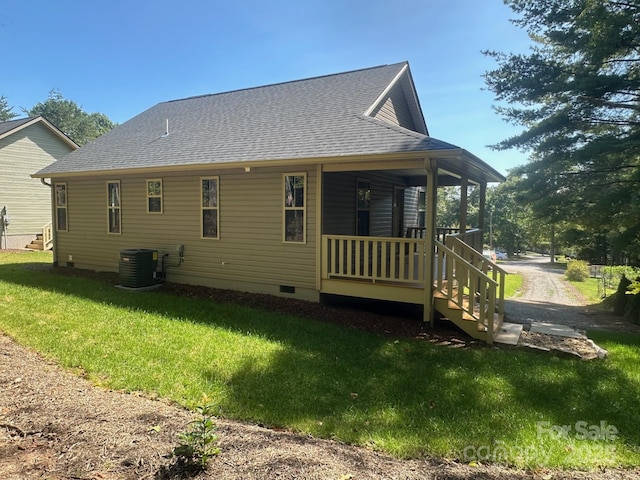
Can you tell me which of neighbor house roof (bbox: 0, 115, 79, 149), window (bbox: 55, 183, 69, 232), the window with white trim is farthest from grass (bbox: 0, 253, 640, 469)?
neighbor house roof (bbox: 0, 115, 79, 149)

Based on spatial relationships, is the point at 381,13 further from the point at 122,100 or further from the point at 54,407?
the point at 122,100

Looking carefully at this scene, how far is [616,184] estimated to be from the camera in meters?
11.9

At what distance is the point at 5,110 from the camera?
52.8 meters

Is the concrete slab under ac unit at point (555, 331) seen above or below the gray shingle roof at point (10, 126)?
below

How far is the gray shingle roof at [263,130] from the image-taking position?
25.5 feet

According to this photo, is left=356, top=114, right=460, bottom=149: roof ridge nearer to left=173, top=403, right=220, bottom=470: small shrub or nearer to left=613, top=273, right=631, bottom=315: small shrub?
left=173, top=403, right=220, bottom=470: small shrub

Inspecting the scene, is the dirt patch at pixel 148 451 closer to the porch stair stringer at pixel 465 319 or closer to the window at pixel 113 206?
the porch stair stringer at pixel 465 319

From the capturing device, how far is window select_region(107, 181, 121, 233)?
36.1 feet

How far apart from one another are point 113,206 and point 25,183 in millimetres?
11048

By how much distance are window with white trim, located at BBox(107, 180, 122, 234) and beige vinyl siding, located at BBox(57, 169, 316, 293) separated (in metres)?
0.20

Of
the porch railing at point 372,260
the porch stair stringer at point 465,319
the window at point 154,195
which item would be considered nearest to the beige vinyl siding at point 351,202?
the porch railing at point 372,260

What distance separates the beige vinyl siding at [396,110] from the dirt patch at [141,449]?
26.8 ft

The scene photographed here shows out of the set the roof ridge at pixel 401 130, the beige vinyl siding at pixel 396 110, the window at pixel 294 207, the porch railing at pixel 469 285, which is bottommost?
the porch railing at pixel 469 285

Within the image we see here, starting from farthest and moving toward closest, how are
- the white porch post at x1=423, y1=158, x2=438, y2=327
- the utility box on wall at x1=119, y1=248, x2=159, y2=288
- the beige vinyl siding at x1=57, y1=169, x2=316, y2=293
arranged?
the utility box on wall at x1=119, y1=248, x2=159, y2=288 < the beige vinyl siding at x1=57, y1=169, x2=316, y2=293 < the white porch post at x1=423, y1=158, x2=438, y2=327
